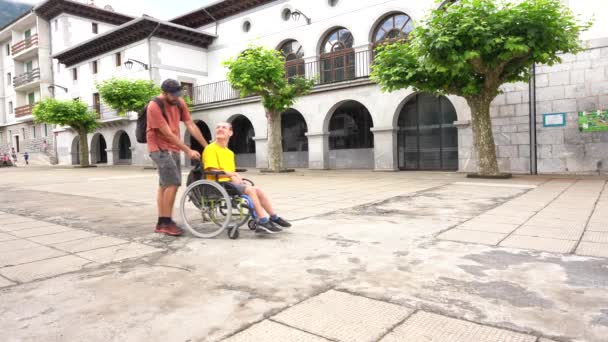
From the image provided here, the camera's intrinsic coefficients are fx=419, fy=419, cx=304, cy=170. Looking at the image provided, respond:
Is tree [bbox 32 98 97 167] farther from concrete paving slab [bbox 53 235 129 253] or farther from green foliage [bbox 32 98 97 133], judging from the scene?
concrete paving slab [bbox 53 235 129 253]

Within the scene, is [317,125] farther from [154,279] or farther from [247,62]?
[154,279]

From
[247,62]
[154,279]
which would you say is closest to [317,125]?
[247,62]

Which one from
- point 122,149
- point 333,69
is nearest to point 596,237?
point 333,69

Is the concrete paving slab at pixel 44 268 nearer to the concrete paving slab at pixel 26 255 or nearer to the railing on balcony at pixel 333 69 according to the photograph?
the concrete paving slab at pixel 26 255

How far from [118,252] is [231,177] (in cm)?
129

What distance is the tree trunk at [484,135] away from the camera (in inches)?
469

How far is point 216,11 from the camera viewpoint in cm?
2502

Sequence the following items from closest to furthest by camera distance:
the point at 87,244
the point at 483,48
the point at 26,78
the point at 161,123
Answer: the point at 87,244
the point at 161,123
the point at 483,48
the point at 26,78

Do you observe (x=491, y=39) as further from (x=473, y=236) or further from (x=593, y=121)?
(x=473, y=236)

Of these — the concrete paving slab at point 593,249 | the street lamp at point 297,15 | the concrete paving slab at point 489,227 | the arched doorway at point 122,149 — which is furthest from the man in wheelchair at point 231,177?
the arched doorway at point 122,149

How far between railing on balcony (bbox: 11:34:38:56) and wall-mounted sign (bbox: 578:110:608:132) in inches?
1550

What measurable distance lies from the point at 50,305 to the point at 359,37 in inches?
733

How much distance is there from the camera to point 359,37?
19.3 metres

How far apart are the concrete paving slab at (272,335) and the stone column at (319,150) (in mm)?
16468
